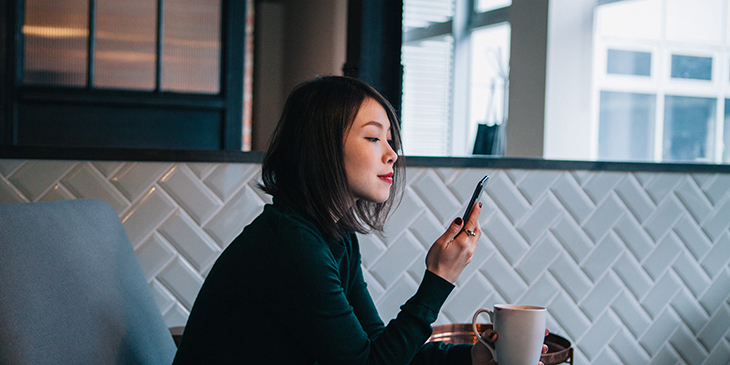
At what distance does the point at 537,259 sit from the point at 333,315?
109 centimetres

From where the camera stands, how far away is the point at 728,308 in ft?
6.69

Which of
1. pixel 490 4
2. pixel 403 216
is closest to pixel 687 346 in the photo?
pixel 403 216

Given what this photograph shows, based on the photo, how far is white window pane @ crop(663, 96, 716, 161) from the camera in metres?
4.14

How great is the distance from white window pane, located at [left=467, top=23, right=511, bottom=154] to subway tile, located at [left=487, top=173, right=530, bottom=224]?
286 cm

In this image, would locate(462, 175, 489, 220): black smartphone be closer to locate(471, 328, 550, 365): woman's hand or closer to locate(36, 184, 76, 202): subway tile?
locate(471, 328, 550, 365): woman's hand

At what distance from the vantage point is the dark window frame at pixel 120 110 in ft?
9.29

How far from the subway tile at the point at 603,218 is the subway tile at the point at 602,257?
31mm

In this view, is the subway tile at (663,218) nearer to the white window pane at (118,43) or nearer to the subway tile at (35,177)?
the subway tile at (35,177)

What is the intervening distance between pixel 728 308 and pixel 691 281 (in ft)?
0.58

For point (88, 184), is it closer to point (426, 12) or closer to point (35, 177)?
point (35, 177)

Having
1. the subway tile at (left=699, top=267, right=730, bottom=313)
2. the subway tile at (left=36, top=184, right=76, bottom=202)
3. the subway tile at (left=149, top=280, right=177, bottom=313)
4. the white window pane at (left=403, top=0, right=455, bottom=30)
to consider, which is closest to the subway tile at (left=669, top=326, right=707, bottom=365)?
the subway tile at (left=699, top=267, right=730, bottom=313)

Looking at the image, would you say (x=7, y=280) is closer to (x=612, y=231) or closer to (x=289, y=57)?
(x=612, y=231)

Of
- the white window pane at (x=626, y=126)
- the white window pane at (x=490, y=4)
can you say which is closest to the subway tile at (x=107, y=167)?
the white window pane at (x=626, y=126)

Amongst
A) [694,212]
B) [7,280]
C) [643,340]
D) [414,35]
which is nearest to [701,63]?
[414,35]
